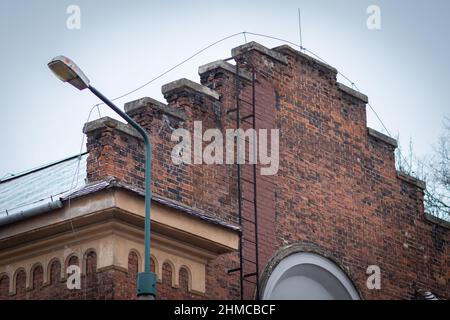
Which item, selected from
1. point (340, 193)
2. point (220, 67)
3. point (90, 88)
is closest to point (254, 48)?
point (220, 67)

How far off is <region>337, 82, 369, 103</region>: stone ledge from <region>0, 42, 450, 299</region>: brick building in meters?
0.04

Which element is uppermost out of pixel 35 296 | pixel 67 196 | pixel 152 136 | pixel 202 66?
pixel 202 66

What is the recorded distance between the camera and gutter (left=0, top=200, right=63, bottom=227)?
1878 centimetres

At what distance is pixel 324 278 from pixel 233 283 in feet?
8.58

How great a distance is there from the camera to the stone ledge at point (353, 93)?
24.4 meters

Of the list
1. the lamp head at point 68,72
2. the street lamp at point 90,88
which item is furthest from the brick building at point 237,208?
the lamp head at point 68,72

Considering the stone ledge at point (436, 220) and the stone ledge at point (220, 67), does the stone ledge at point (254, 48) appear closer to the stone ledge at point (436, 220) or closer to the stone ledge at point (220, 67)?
the stone ledge at point (220, 67)

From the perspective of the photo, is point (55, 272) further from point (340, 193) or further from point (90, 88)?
point (340, 193)

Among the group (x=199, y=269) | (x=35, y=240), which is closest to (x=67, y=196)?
(x=35, y=240)

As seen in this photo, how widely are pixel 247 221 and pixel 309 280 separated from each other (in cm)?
204

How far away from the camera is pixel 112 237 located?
1848cm

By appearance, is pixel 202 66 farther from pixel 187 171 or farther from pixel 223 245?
pixel 223 245

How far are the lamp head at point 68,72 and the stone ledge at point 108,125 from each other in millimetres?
2788

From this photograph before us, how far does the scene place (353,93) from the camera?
967 inches
